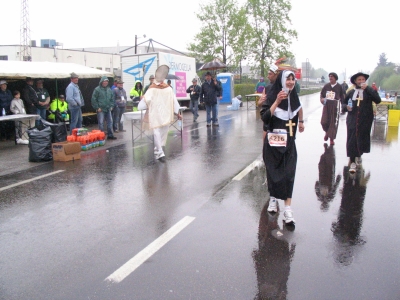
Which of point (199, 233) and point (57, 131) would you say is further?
point (57, 131)

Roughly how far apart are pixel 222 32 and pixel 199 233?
3758 centimetres

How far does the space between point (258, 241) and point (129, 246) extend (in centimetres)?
143

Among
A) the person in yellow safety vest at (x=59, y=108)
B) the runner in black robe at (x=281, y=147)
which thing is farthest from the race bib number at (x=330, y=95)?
the person in yellow safety vest at (x=59, y=108)

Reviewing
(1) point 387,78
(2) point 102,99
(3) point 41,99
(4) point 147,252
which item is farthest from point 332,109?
(1) point 387,78

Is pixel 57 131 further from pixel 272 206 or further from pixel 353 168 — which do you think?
pixel 353 168

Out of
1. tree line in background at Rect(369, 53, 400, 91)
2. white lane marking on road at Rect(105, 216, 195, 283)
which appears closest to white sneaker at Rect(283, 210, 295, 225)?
white lane marking on road at Rect(105, 216, 195, 283)

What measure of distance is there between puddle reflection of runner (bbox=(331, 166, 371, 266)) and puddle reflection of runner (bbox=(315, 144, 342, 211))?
7.0 inches

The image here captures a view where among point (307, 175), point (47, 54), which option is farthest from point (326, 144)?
point (47, 54)

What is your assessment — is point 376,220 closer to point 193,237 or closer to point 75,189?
point 193,237

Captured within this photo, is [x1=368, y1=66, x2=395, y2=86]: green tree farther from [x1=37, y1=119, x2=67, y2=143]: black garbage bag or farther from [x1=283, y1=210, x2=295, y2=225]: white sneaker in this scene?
[x1=283, y1=210, x2=295, y2=225]: white sneaker

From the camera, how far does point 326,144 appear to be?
36.5ft

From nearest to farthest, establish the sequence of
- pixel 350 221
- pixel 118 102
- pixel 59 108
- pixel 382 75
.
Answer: pixel 350 221 → pixel 118 102 → pixel 59 108 → pixel 382 75

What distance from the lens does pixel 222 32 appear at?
40.0m

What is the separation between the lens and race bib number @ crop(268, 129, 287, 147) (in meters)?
5.00
